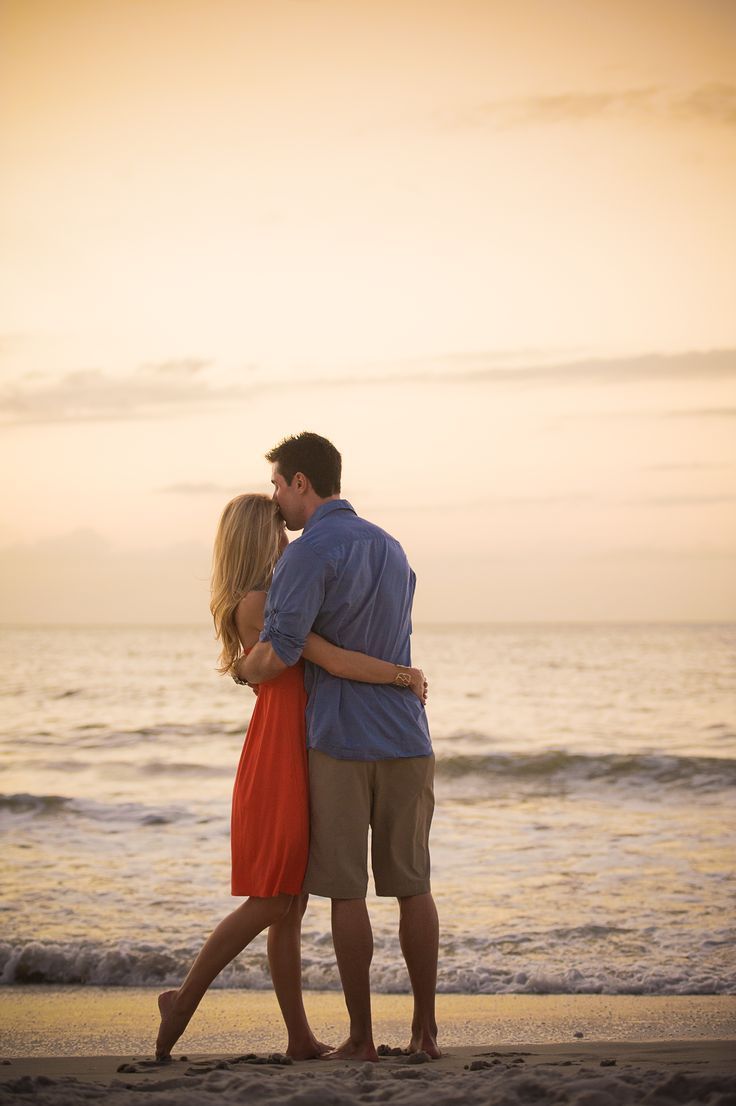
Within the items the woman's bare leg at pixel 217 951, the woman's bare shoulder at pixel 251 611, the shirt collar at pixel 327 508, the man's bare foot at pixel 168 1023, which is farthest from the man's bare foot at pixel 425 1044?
the shirt collar at pixel 327 508

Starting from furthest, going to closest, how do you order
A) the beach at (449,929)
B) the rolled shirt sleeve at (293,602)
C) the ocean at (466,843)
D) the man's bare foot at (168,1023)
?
1. the ocean at (466,843)
2. the man's bare foot at (168,1023)
3. the rolled shirt sleeve at (293,602)
4. the beach at (449,929)

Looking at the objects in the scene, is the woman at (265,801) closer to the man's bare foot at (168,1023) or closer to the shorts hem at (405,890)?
the man's bare foot at (168,1023)

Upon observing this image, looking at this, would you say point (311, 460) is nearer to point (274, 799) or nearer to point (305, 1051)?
point (274, 799)

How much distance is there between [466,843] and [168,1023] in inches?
220

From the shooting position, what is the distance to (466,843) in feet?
28.7

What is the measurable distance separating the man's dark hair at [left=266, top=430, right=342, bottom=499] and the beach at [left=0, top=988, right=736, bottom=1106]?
176 cm

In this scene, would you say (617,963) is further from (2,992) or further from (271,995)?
(2,992)

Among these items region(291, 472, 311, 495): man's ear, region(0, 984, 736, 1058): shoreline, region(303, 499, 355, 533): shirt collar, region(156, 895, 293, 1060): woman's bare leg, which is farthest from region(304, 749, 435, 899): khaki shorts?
region(0, 984, 736, 1058): shoreline

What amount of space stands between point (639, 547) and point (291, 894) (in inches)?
887

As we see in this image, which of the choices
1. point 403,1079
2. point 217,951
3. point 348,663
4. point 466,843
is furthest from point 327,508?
point 466,843

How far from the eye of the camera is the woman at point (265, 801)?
3.37 meters

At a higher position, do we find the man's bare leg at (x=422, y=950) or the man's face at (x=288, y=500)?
the man's face at (x=288, y=500)

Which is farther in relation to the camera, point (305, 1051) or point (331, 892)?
point (305, 1051)

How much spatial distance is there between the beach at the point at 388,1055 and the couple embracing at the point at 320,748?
278mm
